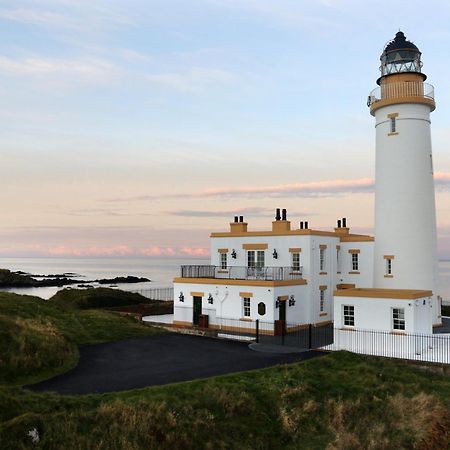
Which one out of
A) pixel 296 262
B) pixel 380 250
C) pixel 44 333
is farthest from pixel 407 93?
pixel 44 333

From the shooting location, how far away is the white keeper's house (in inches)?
1094

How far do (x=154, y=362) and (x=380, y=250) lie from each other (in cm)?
1543

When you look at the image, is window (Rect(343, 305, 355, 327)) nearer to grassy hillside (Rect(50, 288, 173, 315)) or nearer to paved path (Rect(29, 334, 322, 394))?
paved path (Rect(29, 334, 322, 394))

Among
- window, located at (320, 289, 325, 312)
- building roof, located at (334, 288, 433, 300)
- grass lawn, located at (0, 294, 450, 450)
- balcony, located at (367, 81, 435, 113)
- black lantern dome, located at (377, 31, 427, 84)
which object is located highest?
black lantern dome, located at (377, 31, 427, 84)

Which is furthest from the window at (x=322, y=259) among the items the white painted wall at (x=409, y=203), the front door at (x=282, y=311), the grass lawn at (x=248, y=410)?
the grass lawn at (x=248, y=410)

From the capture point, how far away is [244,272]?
106ft

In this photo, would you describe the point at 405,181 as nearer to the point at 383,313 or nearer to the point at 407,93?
the point at 407,93

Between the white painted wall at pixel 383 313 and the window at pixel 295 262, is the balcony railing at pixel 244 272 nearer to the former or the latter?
the window at pixel 295 262

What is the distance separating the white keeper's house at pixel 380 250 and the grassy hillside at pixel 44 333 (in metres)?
4.77

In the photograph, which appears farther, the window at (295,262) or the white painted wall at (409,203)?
the window at (295,262)

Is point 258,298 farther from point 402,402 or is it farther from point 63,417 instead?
point 63,417

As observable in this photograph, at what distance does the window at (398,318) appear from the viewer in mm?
23438

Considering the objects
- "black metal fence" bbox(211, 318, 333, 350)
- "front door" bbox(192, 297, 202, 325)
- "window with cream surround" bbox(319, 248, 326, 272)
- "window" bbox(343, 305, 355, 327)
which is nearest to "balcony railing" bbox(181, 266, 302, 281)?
"window with cream surround" bbox(319, 248, 326, 272)

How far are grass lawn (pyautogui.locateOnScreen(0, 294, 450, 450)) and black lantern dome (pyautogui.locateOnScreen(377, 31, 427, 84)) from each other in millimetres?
17253
